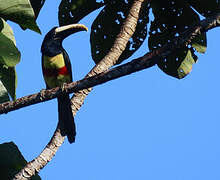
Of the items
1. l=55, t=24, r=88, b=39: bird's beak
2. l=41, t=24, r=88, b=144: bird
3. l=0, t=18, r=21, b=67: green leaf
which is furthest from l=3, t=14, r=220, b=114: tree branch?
l=55, t=24, r=88, b=39: bird's beak

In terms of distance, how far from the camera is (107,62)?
4.59 metres

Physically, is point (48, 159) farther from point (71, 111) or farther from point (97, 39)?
point (97, 39)

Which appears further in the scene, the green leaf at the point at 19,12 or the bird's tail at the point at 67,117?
the bird's tail at the point at 67,117

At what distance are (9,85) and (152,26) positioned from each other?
2226mm

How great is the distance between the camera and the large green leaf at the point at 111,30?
18.1ft

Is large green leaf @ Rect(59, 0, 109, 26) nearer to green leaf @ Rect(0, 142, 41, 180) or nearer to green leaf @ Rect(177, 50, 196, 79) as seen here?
green leaf @ Rect(177, 50, 196, 79)

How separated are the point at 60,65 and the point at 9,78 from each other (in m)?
0.94

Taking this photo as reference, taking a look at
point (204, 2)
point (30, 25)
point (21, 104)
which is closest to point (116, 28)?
point (204, 2)

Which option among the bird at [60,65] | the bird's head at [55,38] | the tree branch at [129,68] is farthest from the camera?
the bird's head at [55,38]

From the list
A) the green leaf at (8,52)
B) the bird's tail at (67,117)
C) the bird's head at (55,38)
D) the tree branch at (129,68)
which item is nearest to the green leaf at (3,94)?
the tree branch at (129,68)

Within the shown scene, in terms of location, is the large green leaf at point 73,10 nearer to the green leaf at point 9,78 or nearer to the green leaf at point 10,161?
the green leaf at point 9,78

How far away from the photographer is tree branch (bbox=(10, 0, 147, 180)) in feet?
13.1

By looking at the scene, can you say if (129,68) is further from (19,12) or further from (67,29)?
(67,29)

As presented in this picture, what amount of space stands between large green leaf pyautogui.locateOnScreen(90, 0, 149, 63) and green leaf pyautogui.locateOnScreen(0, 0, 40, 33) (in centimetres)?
145
